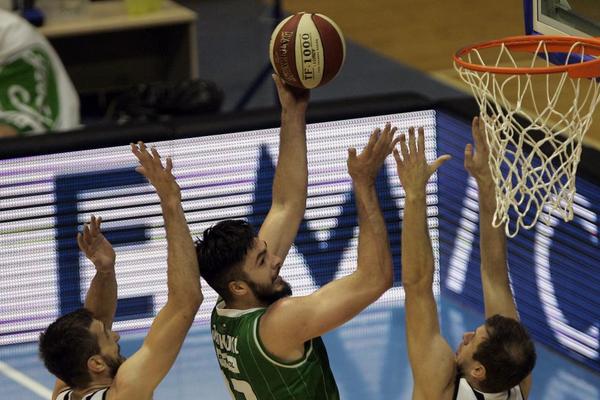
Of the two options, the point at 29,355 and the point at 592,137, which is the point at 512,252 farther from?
the point at 29,355

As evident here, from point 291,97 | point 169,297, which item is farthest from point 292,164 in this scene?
point 169,297

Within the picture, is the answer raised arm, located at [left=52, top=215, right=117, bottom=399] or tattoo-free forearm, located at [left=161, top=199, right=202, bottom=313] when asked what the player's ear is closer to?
tattoo-free forearm, located at [left=161, top=199, right=202, bottom=313]

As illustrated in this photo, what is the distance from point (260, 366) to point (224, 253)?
1.47 feet

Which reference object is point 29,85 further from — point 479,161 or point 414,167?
point 414,167

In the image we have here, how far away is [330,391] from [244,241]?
0.67 m

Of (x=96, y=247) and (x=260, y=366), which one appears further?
(x=96, y=247)

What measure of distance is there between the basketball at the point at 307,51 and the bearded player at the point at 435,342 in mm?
743

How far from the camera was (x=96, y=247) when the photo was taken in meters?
5.66

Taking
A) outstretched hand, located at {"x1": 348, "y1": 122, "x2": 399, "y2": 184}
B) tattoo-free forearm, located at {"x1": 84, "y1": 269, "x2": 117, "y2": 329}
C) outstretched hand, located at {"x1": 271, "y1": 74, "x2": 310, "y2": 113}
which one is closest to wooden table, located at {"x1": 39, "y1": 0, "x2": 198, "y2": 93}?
outstretched hand, located at {"x1": 271, "y1": 74, "x2": 310, "y2": 113}

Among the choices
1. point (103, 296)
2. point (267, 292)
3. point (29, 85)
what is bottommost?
point (29, 85)

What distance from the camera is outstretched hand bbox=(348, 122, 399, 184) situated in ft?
16.2

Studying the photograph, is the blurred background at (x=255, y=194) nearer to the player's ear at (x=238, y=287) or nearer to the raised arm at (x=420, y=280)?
the raised arm at (x=420, y=280)

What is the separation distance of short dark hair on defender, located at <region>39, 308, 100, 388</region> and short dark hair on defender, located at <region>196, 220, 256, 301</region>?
1.77 ft

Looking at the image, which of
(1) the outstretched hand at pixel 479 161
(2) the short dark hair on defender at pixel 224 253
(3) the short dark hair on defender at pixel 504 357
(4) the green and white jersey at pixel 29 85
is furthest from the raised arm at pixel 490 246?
(4) the green and white jersey at pixel 29 85
